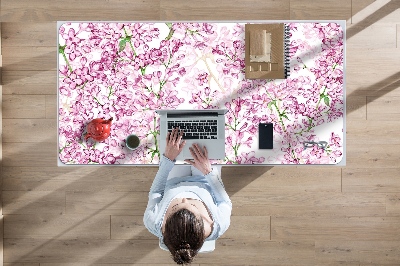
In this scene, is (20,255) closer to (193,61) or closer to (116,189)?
(116,189)

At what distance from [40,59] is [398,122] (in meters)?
2.14

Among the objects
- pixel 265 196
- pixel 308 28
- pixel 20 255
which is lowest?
pixel 20 255

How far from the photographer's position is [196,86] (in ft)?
7.43

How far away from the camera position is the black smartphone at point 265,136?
88.6 inches

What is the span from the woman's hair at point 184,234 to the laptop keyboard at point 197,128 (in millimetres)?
549

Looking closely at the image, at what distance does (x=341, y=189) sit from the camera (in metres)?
2.52

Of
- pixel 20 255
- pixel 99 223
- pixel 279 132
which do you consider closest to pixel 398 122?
pixel 279 132

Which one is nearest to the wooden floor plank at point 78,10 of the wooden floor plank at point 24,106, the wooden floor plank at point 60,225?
the wooden floor plank at point 24,106

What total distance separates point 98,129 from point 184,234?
83 cm

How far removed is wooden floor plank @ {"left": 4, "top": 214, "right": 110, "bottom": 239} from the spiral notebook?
1.24m

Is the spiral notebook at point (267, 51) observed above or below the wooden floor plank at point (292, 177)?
above

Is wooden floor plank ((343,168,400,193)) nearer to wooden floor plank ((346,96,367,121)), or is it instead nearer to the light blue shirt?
wooden floor plank ((346,96,367,121))

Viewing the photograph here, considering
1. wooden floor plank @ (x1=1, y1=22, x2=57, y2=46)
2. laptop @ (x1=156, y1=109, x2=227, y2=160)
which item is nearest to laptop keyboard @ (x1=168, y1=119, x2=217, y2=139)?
laptop @ (x1=156, y1=109, x2=227, y2=160)

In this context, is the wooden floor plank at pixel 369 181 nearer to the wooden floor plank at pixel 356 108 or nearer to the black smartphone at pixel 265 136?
the wooden floor plank at pixel 356 108
